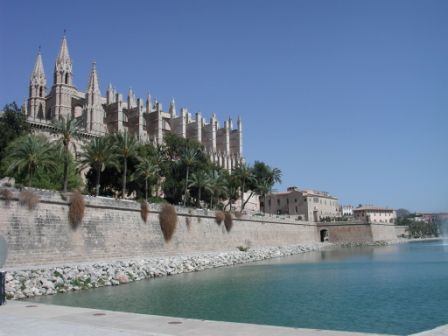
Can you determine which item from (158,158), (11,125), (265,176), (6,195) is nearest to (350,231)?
(265,176)

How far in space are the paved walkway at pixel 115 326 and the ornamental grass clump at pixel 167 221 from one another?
21.2 metres

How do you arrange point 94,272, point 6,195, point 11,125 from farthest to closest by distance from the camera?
point 11,125, point 94,272, point 6,195

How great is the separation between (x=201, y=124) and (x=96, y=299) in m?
65.8

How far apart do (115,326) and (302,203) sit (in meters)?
87.9

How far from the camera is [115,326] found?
8.77 meters

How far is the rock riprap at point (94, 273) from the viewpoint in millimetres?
17875

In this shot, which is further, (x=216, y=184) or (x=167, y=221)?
(x=216, y=184)

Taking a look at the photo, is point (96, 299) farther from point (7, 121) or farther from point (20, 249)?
point (7, 121)

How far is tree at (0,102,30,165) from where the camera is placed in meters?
38.0

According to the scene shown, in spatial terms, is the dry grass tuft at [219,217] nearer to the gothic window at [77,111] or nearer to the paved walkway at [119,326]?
the paved walkway at [119,326]

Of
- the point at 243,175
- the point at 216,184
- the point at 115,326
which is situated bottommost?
the point at 115,326

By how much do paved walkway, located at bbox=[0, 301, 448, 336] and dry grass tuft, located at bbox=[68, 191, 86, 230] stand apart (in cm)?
1402

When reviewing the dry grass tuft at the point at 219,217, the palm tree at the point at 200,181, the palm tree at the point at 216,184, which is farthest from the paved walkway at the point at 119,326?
the palm tree at the point at 216,184

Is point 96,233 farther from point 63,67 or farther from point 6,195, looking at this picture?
point 63,67
